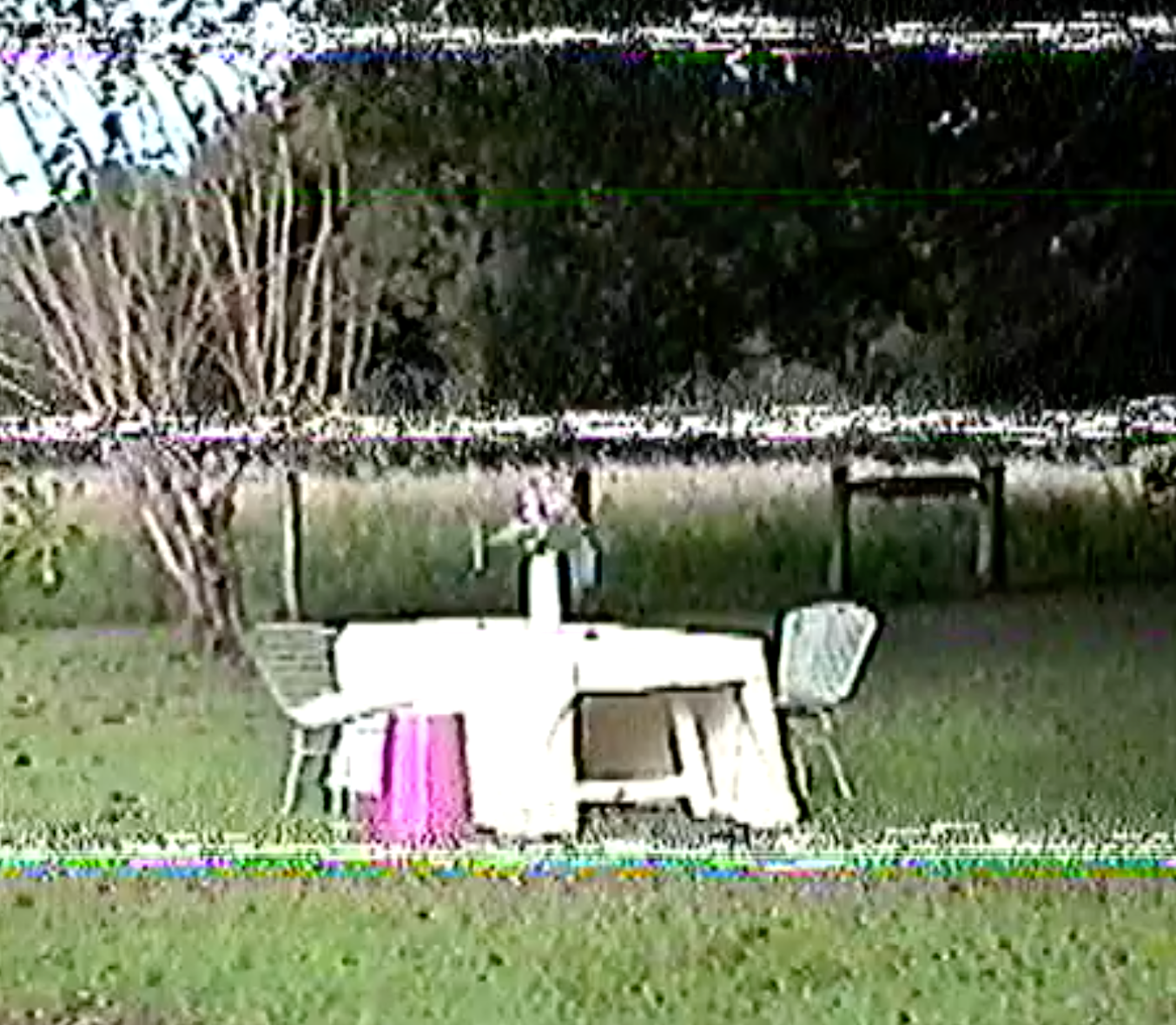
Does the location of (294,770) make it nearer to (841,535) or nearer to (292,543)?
(292,543)

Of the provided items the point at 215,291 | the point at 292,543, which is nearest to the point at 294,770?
the point at 292,543

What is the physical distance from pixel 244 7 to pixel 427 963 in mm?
966

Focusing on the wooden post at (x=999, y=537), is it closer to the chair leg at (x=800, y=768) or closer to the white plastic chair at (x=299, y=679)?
the chair leg at (x=800, y=768)

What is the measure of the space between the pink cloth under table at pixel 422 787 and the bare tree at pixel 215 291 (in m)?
0.25

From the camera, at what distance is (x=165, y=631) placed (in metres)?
3.00

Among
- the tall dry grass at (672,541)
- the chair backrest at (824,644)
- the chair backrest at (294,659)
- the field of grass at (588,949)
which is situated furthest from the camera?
the chair backrest at (824,644)

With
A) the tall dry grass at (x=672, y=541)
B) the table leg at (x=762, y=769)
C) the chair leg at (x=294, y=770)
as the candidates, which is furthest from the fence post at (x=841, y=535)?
the chair leg at (x=294, y=770)

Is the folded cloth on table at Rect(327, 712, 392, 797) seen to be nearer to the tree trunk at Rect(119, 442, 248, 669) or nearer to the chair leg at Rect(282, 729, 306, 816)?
the chair leg at Rect(282, 729, 306, 816)

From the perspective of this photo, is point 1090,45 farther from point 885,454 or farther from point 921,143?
point 885,454

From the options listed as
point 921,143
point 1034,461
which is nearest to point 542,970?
point 1034,461

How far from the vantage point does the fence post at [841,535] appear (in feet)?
9.73

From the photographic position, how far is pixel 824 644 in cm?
319

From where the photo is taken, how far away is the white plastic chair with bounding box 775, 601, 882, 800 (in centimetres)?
313

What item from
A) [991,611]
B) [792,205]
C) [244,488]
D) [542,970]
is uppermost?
[792,205]
